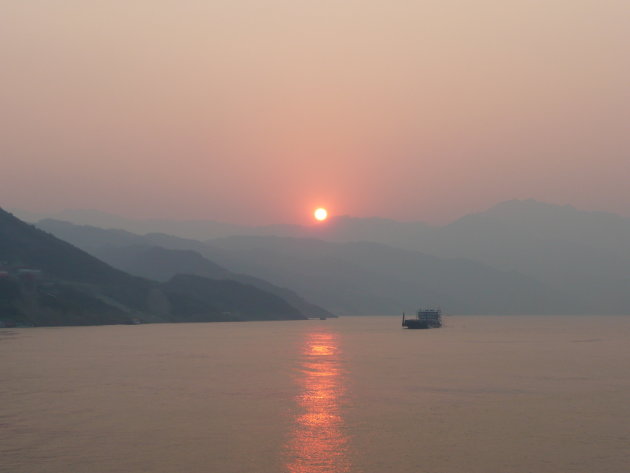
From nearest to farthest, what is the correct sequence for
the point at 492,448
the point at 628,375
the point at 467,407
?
1. the point at 492,448
2. the point at 467,407
3. the point at 628,375

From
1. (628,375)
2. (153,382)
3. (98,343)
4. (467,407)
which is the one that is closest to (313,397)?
(467,407)

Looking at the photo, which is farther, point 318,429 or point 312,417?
point 312,417

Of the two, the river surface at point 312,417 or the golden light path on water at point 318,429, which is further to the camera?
the river surface at point 312,417

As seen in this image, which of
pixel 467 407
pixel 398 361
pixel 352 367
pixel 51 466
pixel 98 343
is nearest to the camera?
pixel 51 466

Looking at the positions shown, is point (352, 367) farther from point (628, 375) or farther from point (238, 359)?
point (628, 375)

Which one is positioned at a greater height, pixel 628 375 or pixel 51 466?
pixel 628 375
